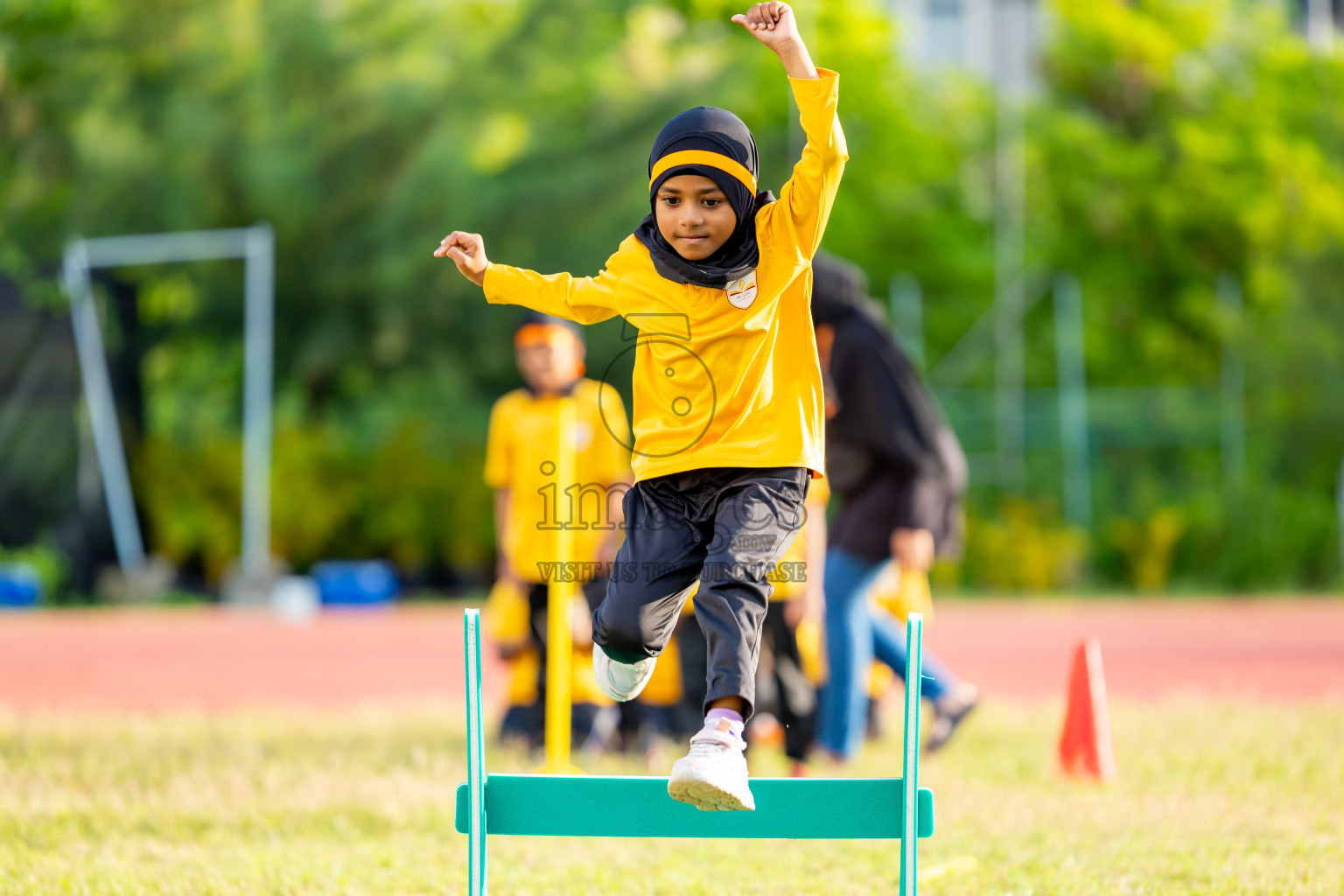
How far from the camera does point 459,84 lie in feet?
61.0

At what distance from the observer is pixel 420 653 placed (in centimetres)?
1258

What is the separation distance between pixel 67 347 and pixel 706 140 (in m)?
13.7

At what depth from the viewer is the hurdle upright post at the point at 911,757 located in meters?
3.25

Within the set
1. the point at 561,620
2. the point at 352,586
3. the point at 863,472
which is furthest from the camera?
the point at 352,586

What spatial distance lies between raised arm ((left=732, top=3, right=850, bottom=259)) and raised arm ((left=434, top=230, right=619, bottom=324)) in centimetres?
47

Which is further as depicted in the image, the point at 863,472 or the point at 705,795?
the point at 863,472

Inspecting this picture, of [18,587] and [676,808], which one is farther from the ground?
[676,808]

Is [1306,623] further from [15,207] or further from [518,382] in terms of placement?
[15,207]

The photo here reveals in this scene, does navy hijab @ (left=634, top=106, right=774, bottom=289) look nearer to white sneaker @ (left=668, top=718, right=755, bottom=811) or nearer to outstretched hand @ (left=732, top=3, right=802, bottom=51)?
outstretched hand @ (left=732, top=3, right=802, bottom=51)

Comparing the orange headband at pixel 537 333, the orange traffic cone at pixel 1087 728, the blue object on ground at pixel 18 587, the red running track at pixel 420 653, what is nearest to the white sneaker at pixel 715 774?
the orange traffic cone at pixel 1087 728

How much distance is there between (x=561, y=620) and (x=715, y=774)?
2.73 m

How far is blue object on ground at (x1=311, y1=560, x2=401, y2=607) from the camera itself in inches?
668

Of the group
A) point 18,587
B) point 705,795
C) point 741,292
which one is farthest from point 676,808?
point 18,587

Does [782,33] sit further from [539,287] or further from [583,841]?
[583,841]
